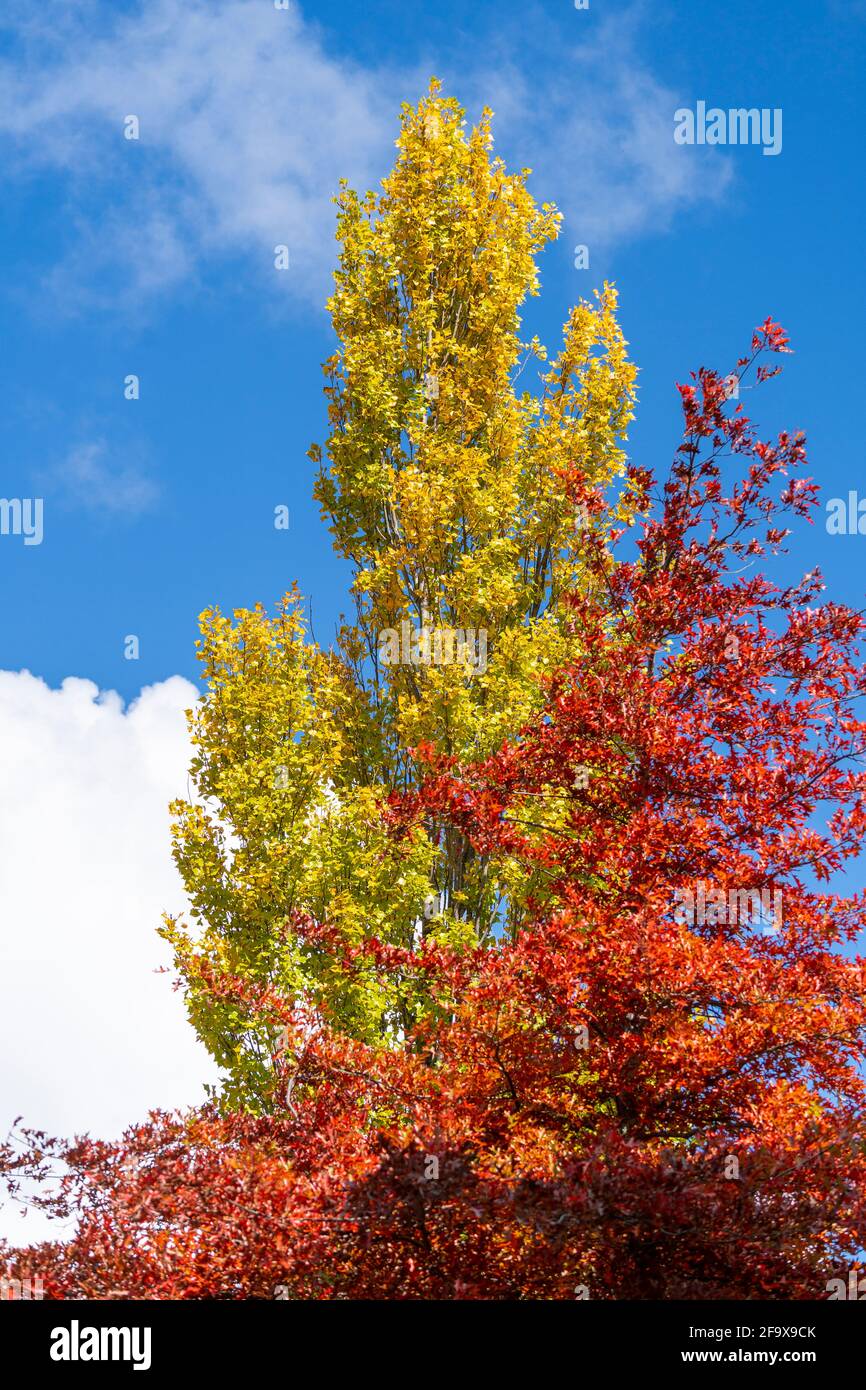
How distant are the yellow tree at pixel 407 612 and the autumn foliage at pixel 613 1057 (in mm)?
1442

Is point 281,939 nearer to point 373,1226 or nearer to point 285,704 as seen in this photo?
point 285,704

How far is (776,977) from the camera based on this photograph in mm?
5930

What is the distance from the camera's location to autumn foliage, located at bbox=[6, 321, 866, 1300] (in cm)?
508

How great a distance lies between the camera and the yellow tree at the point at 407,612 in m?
9.78

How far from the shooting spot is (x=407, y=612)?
12031mm

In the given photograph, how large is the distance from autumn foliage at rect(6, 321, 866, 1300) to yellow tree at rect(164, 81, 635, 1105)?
144 cm

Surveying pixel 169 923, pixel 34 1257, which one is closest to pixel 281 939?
pixel 169 923

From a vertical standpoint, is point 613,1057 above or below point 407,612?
below

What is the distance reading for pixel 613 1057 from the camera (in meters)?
Answer: 6.11

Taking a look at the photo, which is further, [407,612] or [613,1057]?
[407,612]

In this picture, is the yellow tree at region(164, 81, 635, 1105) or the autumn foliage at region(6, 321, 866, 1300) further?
the yellow tree at region(164, 81, 635, 1105)

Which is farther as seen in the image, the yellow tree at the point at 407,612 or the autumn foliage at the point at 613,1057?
the yellow tree at the point at 407,612

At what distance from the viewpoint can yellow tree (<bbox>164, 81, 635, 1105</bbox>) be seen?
9781mm

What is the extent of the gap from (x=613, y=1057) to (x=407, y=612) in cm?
669
